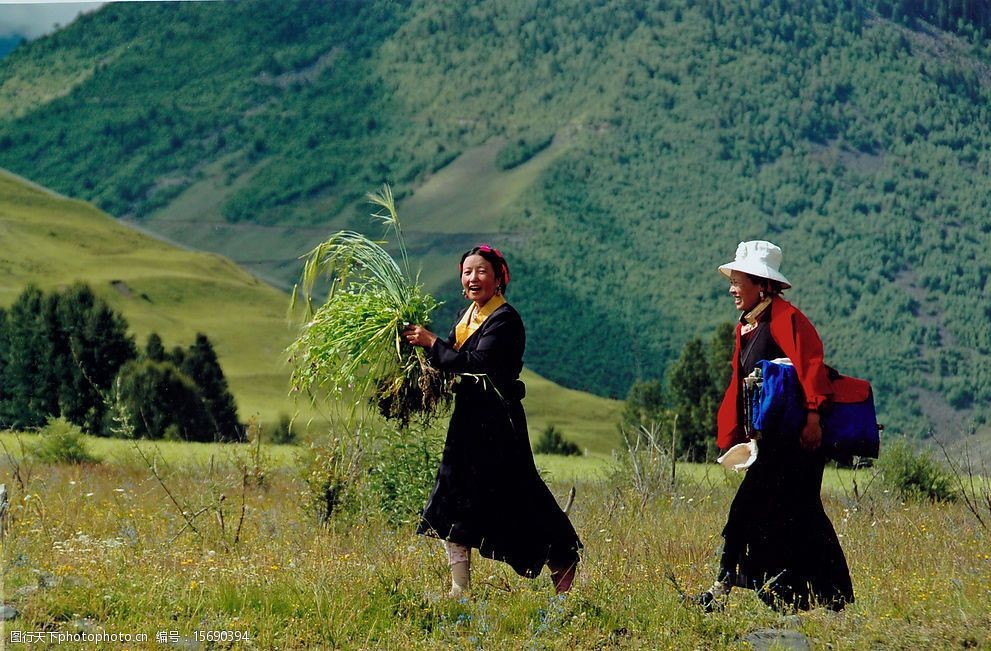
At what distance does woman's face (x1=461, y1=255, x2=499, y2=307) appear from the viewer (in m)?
6.27

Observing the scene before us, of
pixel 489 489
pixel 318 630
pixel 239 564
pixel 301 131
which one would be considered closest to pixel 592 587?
pixel 489 489

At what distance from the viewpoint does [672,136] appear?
6442 inches

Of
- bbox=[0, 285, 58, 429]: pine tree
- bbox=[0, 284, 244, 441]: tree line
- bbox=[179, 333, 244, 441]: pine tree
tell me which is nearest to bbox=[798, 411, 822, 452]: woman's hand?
bbox=[0, 284, 244, 441]: tree line

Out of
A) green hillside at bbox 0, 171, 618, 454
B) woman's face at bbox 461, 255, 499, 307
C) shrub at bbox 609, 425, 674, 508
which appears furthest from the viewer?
green hillside at bbox 0, 171, 618, 454

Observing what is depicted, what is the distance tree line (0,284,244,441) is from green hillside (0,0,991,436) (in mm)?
60994

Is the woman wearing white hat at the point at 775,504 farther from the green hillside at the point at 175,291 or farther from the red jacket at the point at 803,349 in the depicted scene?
the green hillside at the point at 175,291

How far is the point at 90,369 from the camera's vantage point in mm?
51531

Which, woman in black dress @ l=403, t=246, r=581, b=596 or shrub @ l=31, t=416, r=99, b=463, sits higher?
woman in black dress @ l=403, t=246, r=581, b=596

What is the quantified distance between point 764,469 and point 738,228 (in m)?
Result: 137

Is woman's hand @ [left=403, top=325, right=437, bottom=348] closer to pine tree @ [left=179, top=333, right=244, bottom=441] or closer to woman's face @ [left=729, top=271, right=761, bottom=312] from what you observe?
woman's face @ [left=729, top=271, right=761, bottom=312]

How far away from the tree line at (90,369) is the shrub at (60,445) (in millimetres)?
25471

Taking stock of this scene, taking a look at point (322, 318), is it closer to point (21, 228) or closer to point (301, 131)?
point (21, 228)

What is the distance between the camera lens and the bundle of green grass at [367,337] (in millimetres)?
6340

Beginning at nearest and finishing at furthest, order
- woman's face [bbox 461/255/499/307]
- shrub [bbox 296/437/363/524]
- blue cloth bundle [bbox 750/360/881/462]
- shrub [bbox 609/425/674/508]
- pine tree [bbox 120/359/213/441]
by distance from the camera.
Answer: blue cloth bundle [bbox 750/360/881/462]
woman's face [bbox 461/255/499/307]
shrub [bbox 296/437/363/524]
shrub [bbox 609/425/674/508]
pine tree [bbox 120/359/213/441]
